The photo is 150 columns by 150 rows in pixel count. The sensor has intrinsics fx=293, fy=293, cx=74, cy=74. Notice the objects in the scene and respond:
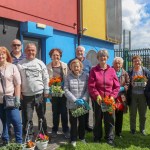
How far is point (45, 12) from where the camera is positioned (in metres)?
11.2

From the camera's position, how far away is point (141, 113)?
265 inches

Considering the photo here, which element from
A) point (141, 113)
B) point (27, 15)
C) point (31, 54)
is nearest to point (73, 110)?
point (31, 54)

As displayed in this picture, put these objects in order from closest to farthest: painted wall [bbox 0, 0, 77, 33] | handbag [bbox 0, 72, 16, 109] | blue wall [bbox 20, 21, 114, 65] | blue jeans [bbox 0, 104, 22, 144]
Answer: handbag [bbox 0, 72, 16, 109], blue jeans [bbox 0, 104, 22, 144], painted wall [bbox 0, 0, 77, 33], blue wall [bbox 20, 21, 114, 65]

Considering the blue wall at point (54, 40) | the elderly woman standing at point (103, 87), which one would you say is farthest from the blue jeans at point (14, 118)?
the blue wall at point (54, 40)

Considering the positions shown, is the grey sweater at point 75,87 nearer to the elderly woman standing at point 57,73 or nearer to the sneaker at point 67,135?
the elderly woman standing at point 57,73

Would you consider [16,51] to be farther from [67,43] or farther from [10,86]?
[67,43]

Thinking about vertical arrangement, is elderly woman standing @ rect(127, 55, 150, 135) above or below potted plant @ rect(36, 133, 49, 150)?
above

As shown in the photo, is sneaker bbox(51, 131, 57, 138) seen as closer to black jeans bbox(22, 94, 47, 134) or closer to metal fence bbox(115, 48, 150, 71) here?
black jeans bbox(22, 94, 47, 134)

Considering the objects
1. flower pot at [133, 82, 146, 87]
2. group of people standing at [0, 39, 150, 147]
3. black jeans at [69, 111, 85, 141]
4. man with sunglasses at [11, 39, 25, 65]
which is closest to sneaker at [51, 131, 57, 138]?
group of people standing at [0, 39, 150, 147]

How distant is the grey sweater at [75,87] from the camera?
580 centimetres

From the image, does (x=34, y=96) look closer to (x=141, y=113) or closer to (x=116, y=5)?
(x=141, y=113)

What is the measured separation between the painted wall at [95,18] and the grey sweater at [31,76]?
8.38 meters

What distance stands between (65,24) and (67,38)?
63cm

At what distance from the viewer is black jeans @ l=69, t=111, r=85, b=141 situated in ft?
19.1
